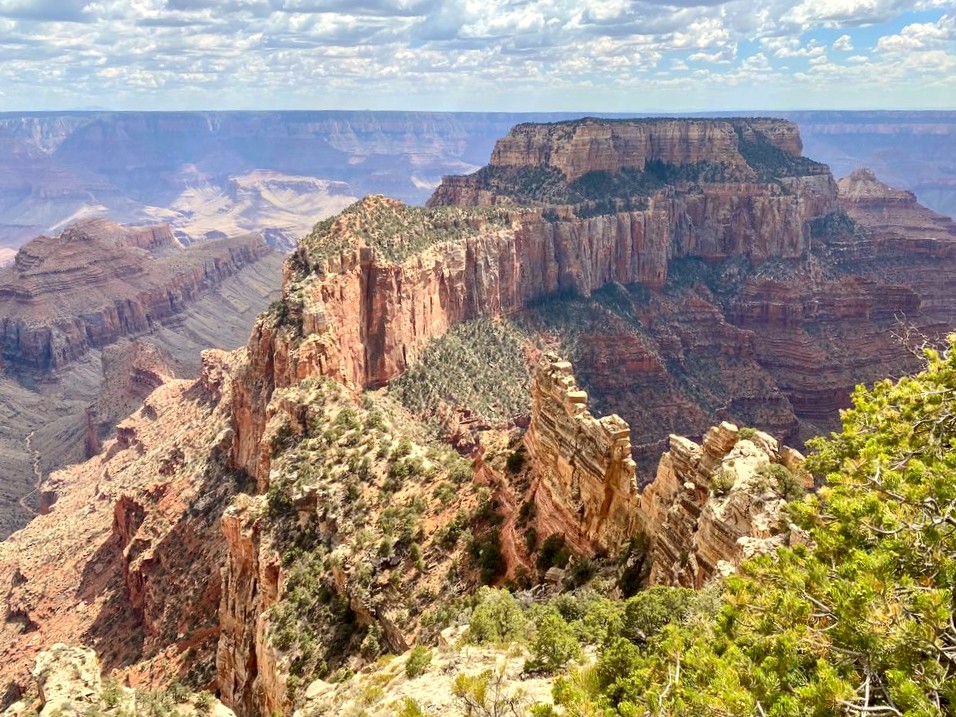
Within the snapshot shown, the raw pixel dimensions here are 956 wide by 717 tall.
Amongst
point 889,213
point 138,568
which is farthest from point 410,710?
point 889,213

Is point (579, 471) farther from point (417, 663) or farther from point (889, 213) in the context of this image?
point (889, 213)

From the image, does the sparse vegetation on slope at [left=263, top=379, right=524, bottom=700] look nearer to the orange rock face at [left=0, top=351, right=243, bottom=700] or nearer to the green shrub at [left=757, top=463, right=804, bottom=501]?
the orange rock face at [left=0, top=351, right=243, bottom=700]

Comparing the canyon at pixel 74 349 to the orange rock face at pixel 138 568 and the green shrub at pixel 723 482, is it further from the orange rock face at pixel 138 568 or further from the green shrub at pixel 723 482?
the green shrub at pixel 723 482

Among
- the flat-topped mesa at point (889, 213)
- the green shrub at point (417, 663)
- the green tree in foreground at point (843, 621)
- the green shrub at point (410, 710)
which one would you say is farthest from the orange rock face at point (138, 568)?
the flat-topped mesa at point (889, 213)

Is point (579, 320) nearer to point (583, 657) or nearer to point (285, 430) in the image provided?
point (285, 430)

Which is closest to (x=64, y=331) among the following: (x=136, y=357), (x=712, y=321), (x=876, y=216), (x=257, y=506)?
(x=136, y=357)

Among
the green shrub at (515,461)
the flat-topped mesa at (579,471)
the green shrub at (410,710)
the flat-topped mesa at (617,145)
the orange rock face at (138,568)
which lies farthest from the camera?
the flat-topped mesa at (617,145)
